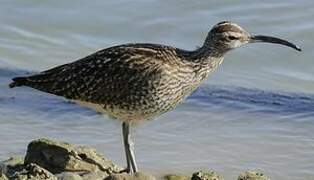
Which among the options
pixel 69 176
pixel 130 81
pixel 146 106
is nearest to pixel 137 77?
pixel 130 81

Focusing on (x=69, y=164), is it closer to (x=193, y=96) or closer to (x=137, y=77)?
(x=137, y=77)

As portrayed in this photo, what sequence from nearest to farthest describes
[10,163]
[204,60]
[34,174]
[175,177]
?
[34,174] < [10,163] < [175,177] < [204,60]

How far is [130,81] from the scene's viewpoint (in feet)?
28.3

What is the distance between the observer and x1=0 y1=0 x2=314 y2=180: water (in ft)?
31.9

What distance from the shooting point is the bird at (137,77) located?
338 inches

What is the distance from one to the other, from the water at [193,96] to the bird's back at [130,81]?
740 millimetres

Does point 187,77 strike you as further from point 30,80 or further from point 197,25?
point 197,25

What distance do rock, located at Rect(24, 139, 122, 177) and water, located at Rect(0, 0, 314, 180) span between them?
783 mm

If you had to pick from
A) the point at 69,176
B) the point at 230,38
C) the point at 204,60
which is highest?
the point at 230,38

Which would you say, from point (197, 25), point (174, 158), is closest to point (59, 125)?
→ point (174, 158)

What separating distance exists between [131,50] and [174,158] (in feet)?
4.10

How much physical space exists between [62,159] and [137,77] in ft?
2.74

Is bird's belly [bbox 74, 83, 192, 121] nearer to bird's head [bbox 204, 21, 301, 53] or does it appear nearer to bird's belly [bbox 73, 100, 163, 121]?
bird's belly [bbox 73, 100, 163, 121]

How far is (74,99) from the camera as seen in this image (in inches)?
348
